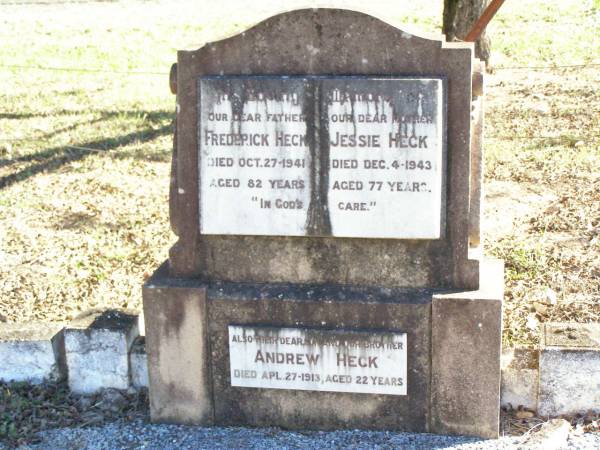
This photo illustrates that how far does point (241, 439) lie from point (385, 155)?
53.8 inches

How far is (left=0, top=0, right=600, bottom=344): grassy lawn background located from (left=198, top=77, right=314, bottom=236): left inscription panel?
43 cm

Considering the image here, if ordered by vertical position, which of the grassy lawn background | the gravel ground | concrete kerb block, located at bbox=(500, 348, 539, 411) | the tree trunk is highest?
the tree trunk

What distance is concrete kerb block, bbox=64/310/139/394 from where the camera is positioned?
4281mm

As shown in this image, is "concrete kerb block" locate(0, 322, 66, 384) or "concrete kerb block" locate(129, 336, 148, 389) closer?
"concrete kerb block" locate(129, 336, 148, 389)

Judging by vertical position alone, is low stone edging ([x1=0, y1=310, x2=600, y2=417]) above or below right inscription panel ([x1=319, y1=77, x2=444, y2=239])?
below

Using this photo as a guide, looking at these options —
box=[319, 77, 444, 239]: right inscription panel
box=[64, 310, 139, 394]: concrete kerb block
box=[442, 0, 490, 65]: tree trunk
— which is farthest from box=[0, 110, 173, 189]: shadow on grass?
box=[319, 77, 444, 239]: right inscription panel

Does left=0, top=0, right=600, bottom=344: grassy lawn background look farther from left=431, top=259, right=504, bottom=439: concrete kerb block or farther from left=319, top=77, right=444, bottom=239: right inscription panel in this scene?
left=431, top=259, right=504, bottom=439: concrete kerb block

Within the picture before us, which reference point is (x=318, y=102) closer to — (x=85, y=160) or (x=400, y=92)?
(x=400, y=92)

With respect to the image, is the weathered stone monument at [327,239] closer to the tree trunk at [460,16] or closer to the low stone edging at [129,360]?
the low stone edging at [129,360]

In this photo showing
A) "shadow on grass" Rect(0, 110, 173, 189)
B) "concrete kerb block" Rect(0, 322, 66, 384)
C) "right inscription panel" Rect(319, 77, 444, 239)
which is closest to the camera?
"right inscription panel" Rect(319, 77, 444, 239)

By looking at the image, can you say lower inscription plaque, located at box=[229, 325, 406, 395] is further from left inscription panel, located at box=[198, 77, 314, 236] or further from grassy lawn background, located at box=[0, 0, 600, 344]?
grassy lawn background, located at box=[0, 0, 600, 344]

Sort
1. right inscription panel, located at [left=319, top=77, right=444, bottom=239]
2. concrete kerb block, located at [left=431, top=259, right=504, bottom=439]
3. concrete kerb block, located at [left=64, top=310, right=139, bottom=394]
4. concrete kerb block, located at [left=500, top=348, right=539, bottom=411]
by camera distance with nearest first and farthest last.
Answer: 1. right inscription panel, located at [left=319, top=77, right=444, bottom=239]
2. concrete kerb block, located at [left=431, top=259, right=504, bottom=439]
3. concrete kerb block, located at [left=500, top=348, right=539, bottom=411]
4. concrete kerb block, located at [left=64, top=310, right=139, bottom=394]

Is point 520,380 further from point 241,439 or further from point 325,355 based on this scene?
point 241,439

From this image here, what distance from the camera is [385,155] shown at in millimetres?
3719
